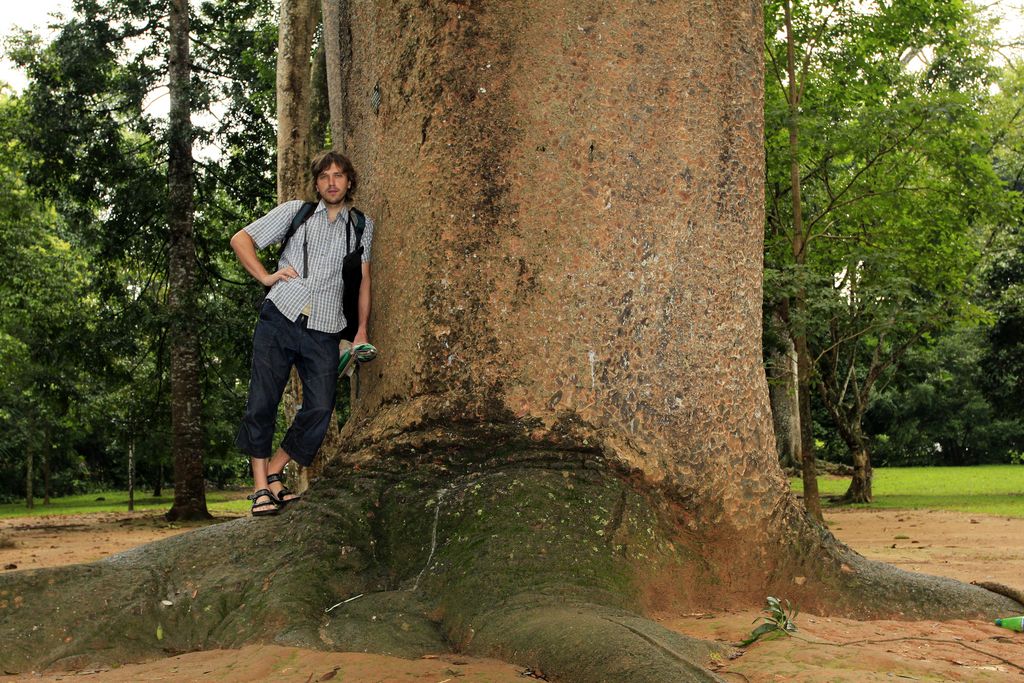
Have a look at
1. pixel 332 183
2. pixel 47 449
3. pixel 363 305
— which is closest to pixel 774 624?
pixel 363 305

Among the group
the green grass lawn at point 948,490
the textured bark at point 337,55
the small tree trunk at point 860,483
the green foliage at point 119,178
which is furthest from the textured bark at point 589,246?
the small tree trunk at point 860,483

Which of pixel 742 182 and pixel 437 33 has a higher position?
pixel 437 33

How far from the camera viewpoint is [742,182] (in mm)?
4641

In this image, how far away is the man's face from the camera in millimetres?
4953

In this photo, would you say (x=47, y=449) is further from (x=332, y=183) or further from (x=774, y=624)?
(x=774, y=624)

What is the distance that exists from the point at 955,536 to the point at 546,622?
9017 mm

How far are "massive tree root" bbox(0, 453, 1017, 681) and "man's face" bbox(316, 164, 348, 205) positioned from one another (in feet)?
4.66

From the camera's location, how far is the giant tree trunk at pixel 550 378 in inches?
161

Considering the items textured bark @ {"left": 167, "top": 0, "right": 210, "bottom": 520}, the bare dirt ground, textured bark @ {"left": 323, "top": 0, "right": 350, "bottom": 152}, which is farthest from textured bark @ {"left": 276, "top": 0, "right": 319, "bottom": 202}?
textured bark @ {"left": 167, "top": 0, "right": 210, "bottom": 520}

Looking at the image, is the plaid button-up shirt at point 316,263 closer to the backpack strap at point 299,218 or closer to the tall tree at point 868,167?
the backpack strap at point 299,218

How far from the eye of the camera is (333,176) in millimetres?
4957

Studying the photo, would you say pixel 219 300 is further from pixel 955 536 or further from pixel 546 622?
pixel 546 622

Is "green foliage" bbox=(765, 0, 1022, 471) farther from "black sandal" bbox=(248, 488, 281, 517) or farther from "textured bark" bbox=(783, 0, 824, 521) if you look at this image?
"black sandal" bbox=(248, 488, 281, 517)

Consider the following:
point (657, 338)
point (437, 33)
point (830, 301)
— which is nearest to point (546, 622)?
point (657, 338)
